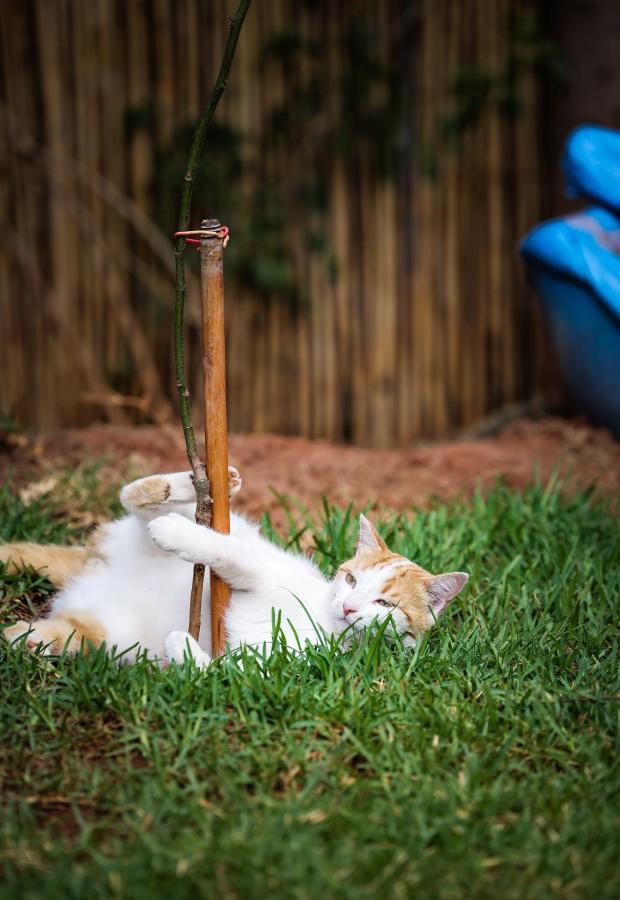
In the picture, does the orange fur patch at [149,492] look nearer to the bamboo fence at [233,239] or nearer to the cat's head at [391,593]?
the cat's head at [391,593]

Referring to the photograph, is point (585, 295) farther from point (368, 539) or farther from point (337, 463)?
point (368, 539)

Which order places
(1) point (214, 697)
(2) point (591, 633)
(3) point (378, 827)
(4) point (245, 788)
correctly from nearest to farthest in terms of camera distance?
(3) point (378, 827) < (4) point (245, 788) < (1) point (214, 697) < (2) point (591, 633)

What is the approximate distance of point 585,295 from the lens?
14.6ft

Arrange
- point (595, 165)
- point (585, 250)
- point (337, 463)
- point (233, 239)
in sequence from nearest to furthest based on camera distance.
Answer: point (337, 463) → point (585, 250) → point (595, 165) → point (233, 239)

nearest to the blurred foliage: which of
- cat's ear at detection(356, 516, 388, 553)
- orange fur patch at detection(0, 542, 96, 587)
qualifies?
orange fur patch at detection(0, 542, 96, 587)

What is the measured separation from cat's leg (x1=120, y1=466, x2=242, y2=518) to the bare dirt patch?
3.22 feet

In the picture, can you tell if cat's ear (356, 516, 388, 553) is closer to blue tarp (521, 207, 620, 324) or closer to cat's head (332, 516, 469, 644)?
cat's head (332, 516, 469, 644)

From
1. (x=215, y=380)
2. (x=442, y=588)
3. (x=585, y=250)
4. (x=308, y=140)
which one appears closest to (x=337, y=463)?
(x=585, y=250)

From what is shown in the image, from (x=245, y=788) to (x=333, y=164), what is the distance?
4.17 meters

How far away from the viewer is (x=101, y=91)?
4.92 meters

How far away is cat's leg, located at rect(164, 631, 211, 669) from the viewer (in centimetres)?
227

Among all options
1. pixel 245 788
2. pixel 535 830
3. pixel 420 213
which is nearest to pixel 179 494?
pixel 245 788

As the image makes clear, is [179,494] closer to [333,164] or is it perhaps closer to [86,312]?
[86,312]

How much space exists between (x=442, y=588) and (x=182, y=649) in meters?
0.65
